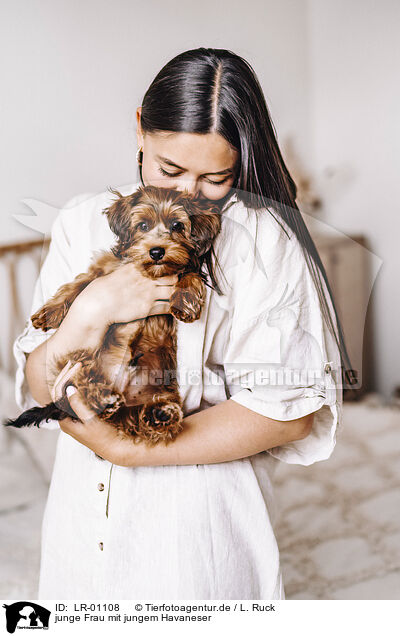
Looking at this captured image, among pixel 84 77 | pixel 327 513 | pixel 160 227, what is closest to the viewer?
pixel 160 227

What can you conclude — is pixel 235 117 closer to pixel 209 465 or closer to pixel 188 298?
pixel 188 298

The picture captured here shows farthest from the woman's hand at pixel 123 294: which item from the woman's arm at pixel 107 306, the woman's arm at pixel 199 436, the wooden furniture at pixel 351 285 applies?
the wooden furniture at pixel 351 285

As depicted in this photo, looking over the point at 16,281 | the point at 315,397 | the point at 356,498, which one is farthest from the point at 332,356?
the point at 356,498

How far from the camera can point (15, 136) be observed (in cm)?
74

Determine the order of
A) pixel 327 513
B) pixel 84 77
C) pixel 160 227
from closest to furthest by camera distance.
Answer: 1. pixel 160 227
2. pixel 84 77
3. pixel 327 513

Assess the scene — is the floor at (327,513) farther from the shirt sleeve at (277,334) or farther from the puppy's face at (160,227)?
the puppy's face at (160,227)

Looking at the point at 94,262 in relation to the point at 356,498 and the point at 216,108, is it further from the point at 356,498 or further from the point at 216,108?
the point at 356,498

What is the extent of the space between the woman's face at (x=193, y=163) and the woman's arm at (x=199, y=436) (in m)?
0.25

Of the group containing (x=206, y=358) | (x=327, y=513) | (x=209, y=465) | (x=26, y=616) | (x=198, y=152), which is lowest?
(x=327, y=513)

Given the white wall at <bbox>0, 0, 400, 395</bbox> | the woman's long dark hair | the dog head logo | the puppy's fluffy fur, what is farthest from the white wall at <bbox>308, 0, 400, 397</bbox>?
the dog head logo

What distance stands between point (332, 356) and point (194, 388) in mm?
178

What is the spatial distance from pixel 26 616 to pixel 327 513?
3.01ft

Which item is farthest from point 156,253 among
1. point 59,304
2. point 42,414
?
point 42,414

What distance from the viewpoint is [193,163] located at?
620 mm
